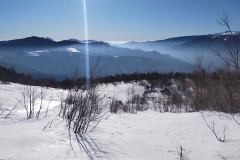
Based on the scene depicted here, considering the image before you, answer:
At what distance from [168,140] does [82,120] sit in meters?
2.34

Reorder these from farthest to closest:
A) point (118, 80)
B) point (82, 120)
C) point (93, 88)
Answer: point (118, 80)
point (93, 88)
point (82, 120)

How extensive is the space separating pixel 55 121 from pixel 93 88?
1.56 m

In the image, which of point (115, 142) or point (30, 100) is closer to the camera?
point (115, 142)

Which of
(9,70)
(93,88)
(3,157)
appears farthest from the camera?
(9,70)

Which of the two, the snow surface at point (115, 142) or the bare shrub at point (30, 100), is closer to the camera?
the snow surface at point (115, 142)

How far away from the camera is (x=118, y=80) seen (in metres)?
46.0

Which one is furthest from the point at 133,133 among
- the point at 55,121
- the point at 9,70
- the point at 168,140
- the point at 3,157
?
the point at 9,70

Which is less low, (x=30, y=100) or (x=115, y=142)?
(x=30, y=100)

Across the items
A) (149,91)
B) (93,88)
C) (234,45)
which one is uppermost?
(234,45)

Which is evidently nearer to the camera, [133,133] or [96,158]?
[96,158]

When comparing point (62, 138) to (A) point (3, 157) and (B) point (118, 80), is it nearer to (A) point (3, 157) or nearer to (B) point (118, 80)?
(A) point (3, 157)

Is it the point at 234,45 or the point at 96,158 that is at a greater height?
the point at 234,45

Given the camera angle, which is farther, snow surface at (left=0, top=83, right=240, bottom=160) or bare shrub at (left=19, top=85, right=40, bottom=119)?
bare shrub at (left=19, top=85, right=40, bottom=119)

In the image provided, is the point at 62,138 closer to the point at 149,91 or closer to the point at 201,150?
the point at 201,150
